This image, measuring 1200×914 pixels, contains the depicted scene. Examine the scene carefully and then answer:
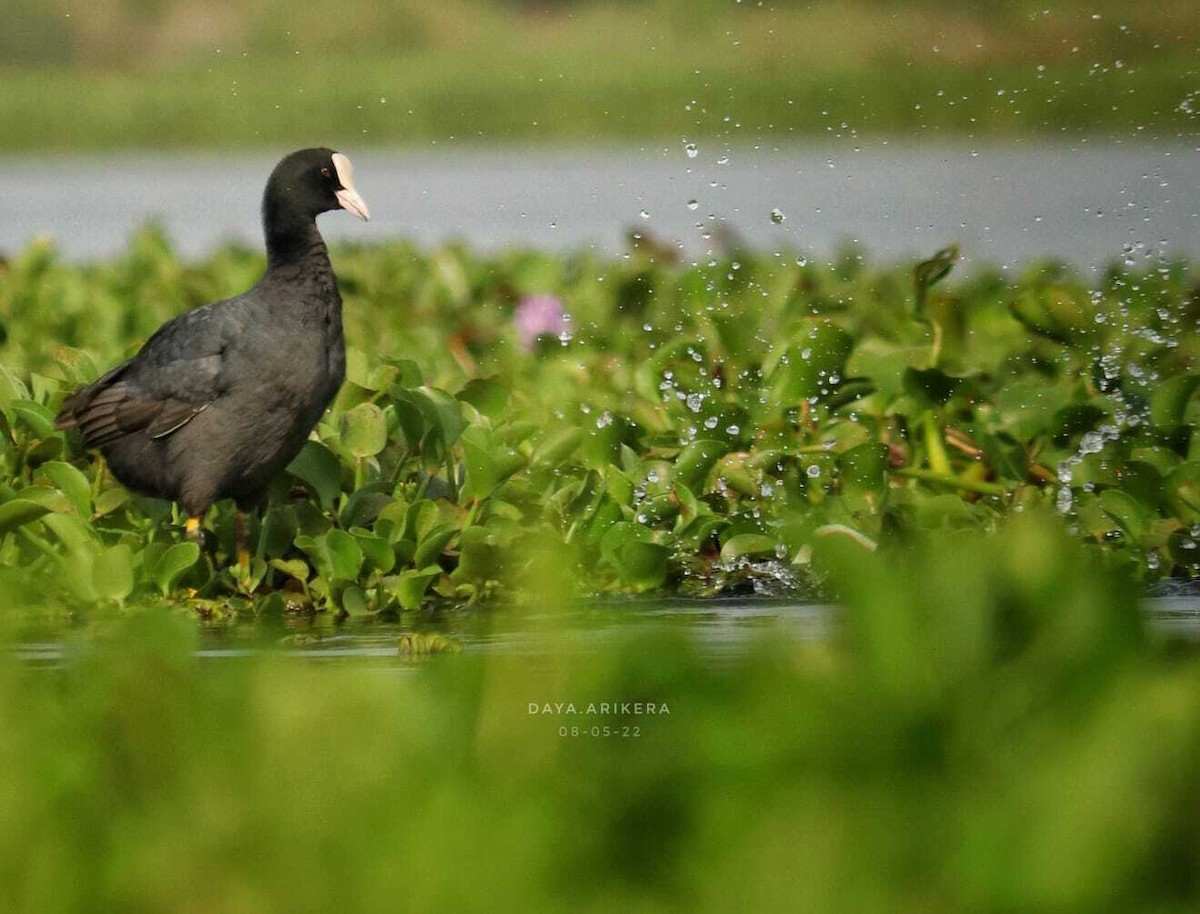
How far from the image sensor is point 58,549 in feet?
14.5

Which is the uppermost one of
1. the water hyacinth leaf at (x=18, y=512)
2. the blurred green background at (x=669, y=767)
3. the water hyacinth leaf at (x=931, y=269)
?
the blurred green background at (x=669, y=767)

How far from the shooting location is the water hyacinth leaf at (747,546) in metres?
4.38

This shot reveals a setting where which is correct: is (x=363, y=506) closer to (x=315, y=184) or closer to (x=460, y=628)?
(x=460, y=628)

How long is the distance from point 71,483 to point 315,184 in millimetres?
849

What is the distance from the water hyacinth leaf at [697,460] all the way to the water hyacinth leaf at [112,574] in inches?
45.6

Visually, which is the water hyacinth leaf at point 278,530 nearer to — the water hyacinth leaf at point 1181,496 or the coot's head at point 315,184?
the coot's head at point 315,184

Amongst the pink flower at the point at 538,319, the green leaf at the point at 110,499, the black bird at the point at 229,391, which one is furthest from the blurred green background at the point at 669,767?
the pink flower at the point at 538,319

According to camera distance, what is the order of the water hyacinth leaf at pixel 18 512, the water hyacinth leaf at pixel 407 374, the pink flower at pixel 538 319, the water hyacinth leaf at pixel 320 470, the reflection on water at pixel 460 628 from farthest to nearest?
the pink flower at pixel 538 319 < the water hyacinth leaf at pixel 407 374 < the water hyacinth leaf at pixel 320 470 < the water hyacinth leaf at pixel 18 512 < the reflection on water at pixel 460 628

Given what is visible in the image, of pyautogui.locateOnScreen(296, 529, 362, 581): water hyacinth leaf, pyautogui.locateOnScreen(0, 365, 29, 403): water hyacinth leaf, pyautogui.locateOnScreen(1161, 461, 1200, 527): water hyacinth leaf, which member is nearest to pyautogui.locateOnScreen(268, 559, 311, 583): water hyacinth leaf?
pyautogui.locateOnScreen(296, 529, 362, 581): water hyacinth leaf

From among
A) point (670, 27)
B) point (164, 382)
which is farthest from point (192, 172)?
point (164, 382)

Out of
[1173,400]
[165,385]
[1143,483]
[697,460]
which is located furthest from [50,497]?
[1173,400]

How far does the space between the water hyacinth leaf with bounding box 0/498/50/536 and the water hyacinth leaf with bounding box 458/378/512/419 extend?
1.14 meters

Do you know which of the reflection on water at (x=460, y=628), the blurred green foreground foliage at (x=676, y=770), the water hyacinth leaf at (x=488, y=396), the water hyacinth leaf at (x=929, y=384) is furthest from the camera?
the water hyacinth leaf at (x=488, y=396)

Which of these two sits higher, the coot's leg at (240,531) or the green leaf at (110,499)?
the green leaf at (110,499)
